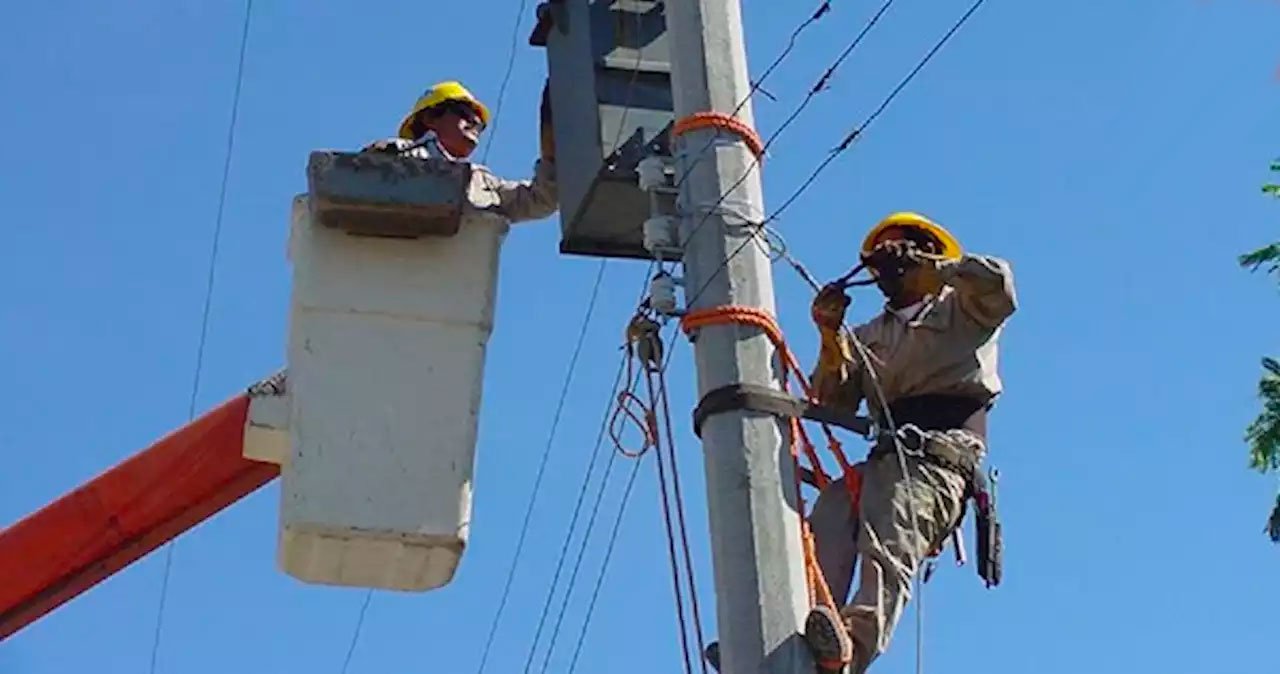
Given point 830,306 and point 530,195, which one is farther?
point 530,195

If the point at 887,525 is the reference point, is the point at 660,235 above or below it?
above

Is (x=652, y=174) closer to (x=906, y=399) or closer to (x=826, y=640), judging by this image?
(x=906, y=399)

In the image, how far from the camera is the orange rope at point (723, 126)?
5.51 m

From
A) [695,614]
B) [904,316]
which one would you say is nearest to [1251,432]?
[904,316]

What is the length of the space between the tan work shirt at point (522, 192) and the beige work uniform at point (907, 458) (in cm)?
102

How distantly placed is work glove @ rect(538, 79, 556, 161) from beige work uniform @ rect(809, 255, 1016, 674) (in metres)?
1.11

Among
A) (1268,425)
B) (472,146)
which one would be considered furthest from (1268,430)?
(472,146)

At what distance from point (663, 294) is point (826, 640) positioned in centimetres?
106

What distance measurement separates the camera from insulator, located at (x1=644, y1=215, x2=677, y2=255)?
216 inches

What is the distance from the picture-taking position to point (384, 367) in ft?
17.8

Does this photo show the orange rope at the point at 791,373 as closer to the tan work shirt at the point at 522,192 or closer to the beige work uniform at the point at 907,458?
the beige work uniform at the point at 907,458

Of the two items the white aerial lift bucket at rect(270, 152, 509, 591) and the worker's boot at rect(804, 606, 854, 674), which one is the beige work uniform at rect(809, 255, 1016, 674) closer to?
the worker's boot at rect(804, 606, 854, 674)

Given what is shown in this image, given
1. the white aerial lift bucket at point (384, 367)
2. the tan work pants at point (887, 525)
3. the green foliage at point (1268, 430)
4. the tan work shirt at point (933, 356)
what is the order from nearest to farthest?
1. the white aerial lift bucket at point (384, 367)
2. the tan work pants at point (887, 525)
3. the tan work shirt at point (933, 356)
4. the green foliage at point (1268, 430)

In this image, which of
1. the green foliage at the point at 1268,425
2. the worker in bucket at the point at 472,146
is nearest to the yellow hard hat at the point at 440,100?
the worker in bucket at the point at 472,146
